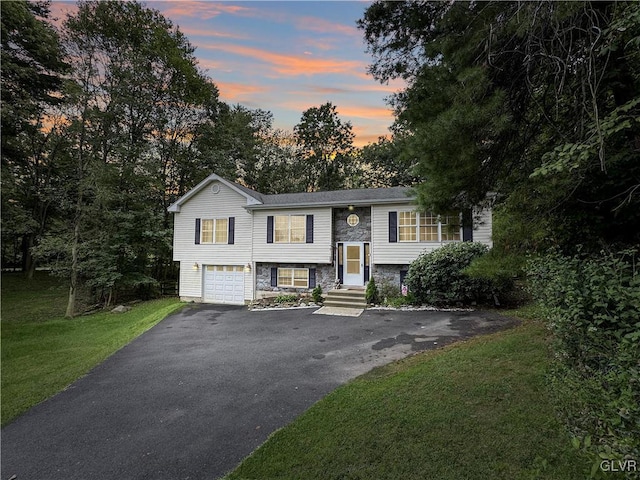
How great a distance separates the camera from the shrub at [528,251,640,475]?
1.83 metres

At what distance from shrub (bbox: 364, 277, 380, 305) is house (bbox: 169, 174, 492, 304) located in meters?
0.81

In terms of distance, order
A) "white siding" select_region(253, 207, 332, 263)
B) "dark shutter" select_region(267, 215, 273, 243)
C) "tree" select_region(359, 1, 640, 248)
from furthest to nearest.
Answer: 1. "dark shutter" select_region(267, 215, 273, 243)
2. "white siding" select_region(253, 207, 332, 263)
3. "tree" select_region(359, 1, 640, 248)

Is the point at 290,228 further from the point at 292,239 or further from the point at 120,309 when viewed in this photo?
the point at 120,309

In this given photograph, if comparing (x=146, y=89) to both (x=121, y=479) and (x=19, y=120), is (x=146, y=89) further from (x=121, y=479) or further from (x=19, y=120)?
(x=121, y=479)

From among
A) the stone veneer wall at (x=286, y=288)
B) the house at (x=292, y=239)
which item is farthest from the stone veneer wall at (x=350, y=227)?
the stone veneer wall at (x=286, y=288)

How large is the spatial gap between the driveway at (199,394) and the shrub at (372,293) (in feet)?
6.62

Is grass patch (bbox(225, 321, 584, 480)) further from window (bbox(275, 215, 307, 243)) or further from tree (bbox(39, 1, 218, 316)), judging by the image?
tree (bbox(39, 1, 218, 316))

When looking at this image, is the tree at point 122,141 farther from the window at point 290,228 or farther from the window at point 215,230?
the window at point 290,228

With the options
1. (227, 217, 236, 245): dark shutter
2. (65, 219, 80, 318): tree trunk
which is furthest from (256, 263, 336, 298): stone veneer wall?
(65, 219, 80, 318): tree trunk

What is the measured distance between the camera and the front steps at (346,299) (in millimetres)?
11633

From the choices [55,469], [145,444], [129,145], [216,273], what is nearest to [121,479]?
[145,444]

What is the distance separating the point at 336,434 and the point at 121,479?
2.45m

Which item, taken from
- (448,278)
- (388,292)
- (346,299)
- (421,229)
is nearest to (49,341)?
(346,299)

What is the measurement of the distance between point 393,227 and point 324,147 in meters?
18.2
